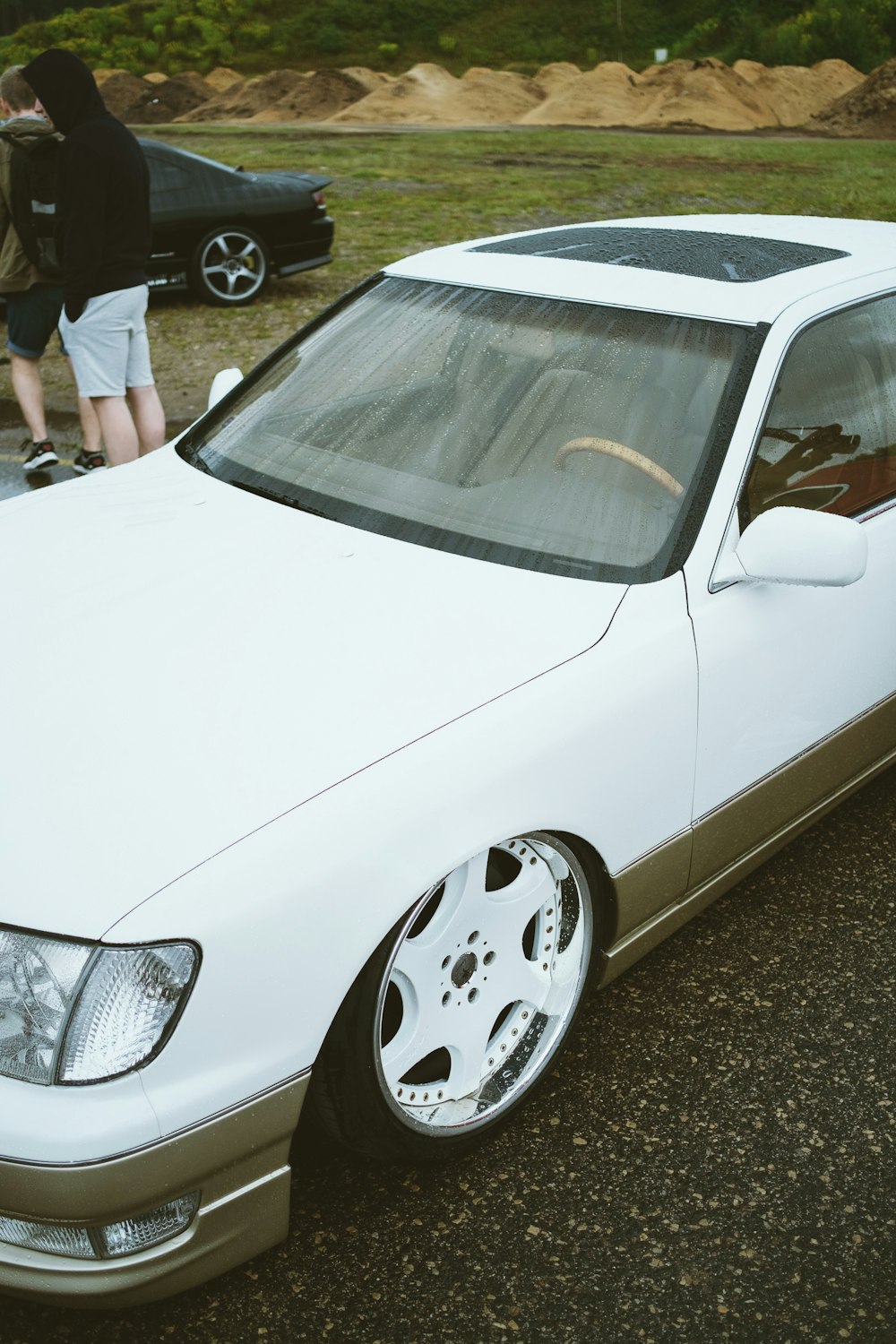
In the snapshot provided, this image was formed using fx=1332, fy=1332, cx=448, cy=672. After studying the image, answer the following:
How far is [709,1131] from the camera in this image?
267 centimetres

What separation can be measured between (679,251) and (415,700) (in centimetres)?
171

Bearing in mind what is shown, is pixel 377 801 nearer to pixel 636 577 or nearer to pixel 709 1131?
pixel 636 577

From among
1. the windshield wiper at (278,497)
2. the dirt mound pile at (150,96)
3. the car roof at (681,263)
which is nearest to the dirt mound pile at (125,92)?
the dirt mound pile at (150,96)

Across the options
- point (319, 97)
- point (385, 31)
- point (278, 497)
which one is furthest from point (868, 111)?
point (278, 497)

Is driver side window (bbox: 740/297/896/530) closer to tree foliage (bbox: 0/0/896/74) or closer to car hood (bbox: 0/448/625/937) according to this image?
car hood (bbox: 0/448/625/937)

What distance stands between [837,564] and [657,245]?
1.26 metres

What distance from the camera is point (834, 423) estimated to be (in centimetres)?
322

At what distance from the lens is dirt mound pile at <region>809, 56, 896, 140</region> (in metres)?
26.2

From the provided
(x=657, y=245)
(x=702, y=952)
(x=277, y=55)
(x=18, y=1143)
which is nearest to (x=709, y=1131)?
(x=702, y=952)

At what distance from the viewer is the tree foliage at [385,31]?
33.7 metres

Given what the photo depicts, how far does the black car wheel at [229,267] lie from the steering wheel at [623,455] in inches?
311

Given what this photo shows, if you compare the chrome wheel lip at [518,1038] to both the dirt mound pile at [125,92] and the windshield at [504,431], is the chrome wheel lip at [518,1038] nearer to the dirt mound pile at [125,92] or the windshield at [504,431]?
the windshield at [504,431]

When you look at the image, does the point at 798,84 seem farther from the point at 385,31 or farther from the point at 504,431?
the point at 504,431

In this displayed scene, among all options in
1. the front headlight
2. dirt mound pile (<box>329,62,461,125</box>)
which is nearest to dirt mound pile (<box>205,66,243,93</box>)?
dirt mound pile (<box>329,62,461,125</box>)
